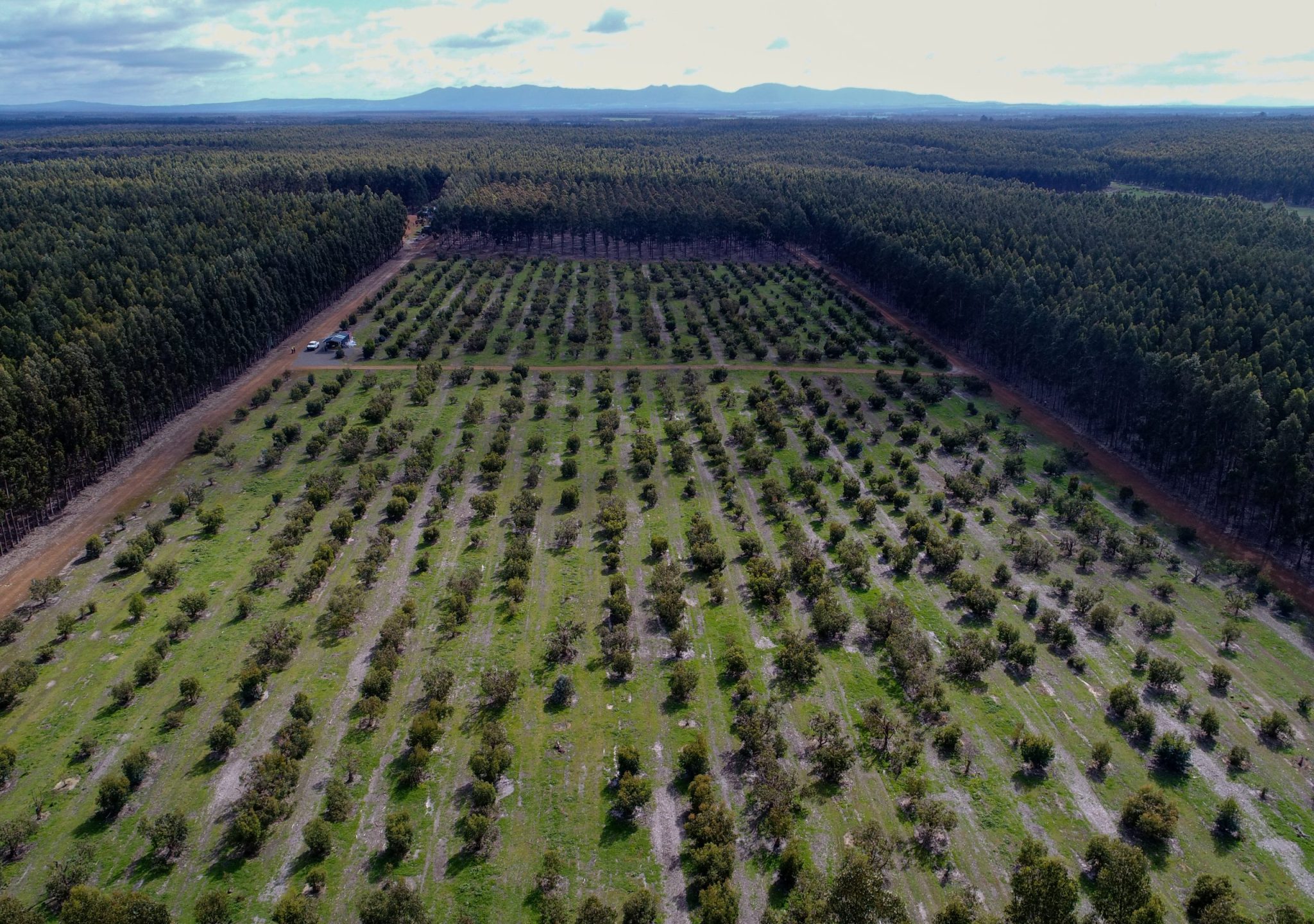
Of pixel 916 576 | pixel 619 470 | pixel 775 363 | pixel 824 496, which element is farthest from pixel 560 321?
pixel 916 576

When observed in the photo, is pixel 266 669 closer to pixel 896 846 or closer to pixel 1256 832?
pixel 896 846

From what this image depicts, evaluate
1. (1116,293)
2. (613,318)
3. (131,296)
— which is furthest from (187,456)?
(1116,293)

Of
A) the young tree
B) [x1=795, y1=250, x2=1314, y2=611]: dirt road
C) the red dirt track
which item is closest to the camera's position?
the young tree

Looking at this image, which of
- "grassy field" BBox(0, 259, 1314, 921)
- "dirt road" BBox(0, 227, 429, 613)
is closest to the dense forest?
"dirt road" BBox(0, 227, 429, 613)

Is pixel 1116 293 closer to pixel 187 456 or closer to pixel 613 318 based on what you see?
pixel 613 318

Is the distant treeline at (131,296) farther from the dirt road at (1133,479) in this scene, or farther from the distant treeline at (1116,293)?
the dirt road at (1133,479)

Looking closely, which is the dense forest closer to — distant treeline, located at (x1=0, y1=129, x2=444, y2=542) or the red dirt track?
distant treeline, located at (x1=0, y1=129, x2=444, y2=542)
